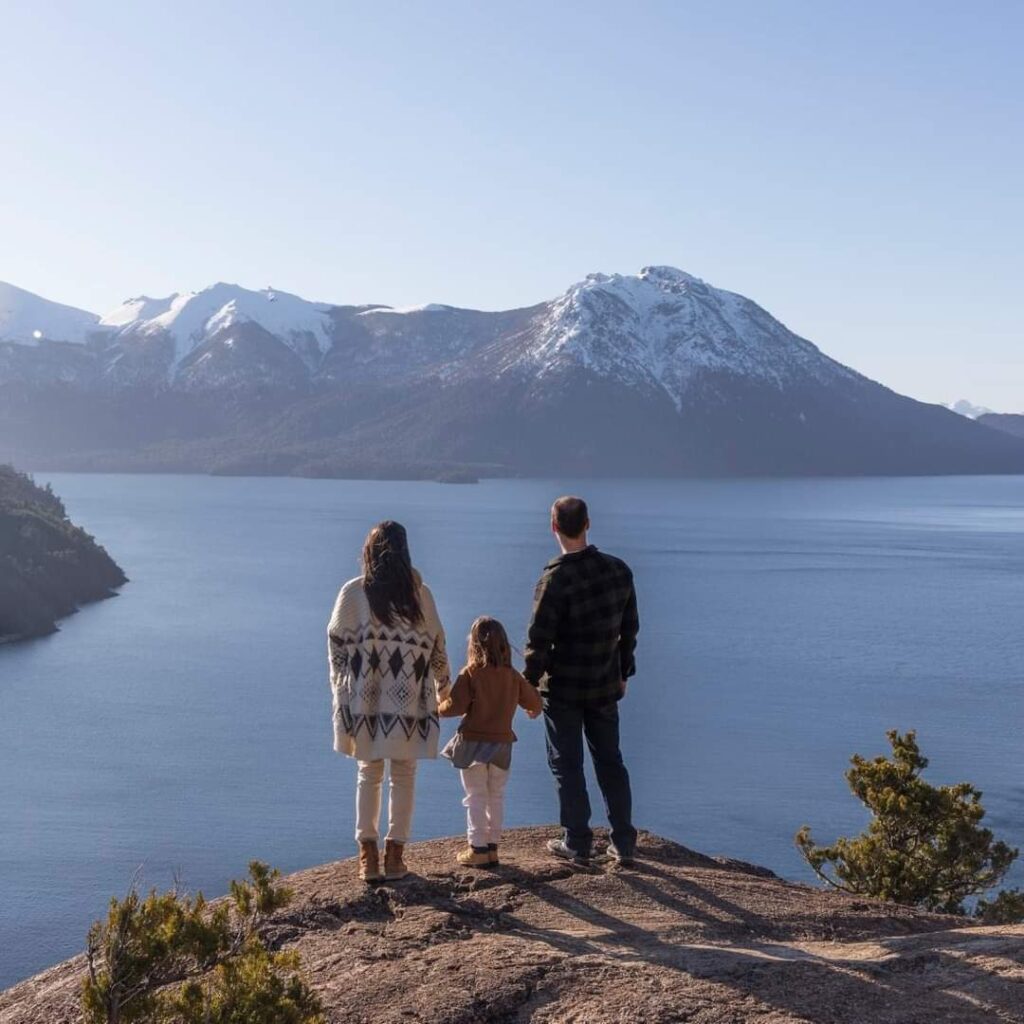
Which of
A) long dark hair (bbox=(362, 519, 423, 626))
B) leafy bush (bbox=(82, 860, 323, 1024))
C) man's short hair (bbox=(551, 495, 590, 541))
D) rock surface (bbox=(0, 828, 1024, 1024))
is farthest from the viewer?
man's short hair (bbox=(551, 495, 590, 541))

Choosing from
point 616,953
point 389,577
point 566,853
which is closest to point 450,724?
point 566,853

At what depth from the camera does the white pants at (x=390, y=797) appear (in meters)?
6.24

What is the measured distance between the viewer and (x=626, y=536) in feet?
331

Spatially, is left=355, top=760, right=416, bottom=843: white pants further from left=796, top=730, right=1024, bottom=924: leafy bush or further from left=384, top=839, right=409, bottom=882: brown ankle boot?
left=796, top=730, right=1024, bottom=924: leafy bush

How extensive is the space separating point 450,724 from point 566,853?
28096 millimetres

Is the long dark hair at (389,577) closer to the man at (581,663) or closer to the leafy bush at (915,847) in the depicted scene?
→ the man at (581,663)

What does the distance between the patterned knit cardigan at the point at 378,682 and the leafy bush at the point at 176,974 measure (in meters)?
1.83

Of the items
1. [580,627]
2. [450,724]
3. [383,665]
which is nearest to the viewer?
[383,665]

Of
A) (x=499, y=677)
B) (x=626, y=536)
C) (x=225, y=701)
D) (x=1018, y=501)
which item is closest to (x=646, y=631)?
(x=225, y=701)

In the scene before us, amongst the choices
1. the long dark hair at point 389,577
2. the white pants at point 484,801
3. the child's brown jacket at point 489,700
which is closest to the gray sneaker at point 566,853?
the white pants at point 484,801

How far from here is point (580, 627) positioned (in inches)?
255

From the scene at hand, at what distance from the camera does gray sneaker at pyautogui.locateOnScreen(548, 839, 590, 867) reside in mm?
6734

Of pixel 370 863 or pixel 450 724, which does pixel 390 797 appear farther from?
pixel 450 724

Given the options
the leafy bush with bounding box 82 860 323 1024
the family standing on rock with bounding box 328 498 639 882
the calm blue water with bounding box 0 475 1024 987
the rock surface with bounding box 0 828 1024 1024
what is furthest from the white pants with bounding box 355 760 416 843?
the calm blue water with bounding box 0 475 1024 987
